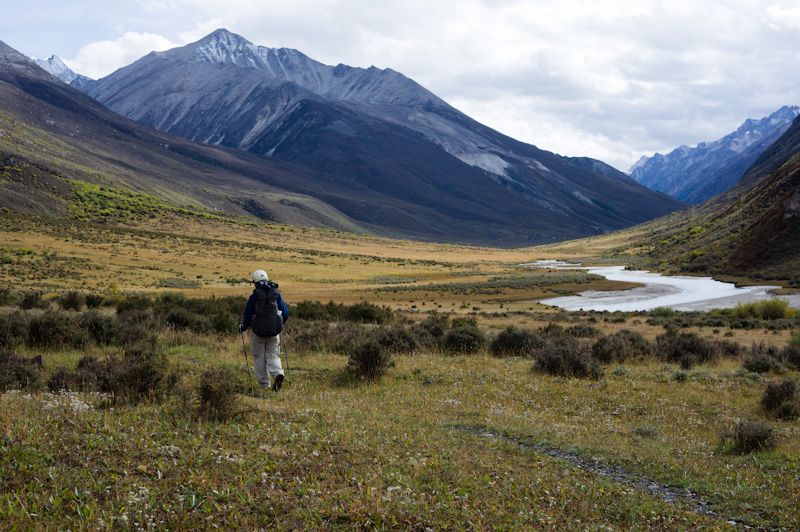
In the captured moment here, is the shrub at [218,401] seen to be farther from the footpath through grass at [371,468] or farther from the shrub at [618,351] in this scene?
the shrub at [618,351]

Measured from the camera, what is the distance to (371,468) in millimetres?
6324

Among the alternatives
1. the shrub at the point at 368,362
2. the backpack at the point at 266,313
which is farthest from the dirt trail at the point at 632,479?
the backpack at the point at 266,313

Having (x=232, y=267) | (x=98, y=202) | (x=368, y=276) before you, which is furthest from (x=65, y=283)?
(x=98, y=202)

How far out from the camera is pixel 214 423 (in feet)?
24.5

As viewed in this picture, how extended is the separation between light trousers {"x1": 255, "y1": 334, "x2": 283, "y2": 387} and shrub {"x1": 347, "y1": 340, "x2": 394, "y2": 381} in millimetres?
2383

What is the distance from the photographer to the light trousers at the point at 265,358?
10836mm

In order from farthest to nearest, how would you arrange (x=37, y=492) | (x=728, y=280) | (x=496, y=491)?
(x=728, y=280) < (x=496, y=491) < (x=37, y=492)

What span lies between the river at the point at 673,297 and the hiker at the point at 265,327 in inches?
1549

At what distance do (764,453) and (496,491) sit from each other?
15.6ft

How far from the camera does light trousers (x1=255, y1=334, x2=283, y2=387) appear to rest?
10836 mm

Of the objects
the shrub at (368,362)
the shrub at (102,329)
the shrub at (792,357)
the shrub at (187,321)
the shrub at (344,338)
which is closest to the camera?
the shrub at (368,362)

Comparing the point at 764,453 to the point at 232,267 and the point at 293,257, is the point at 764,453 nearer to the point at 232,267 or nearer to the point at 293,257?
the point at 232,267

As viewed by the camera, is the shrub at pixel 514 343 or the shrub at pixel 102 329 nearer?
the shrub at pixel 102 329

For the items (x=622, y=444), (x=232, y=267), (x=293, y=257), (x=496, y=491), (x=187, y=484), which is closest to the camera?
(x=187, y=484)
